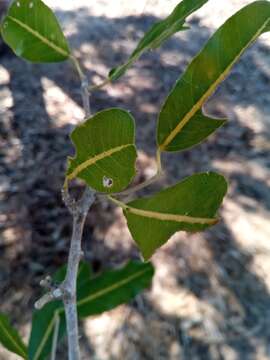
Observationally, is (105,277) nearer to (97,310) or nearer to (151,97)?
(97,310)

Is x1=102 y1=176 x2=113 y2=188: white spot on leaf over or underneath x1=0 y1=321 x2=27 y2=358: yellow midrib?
over

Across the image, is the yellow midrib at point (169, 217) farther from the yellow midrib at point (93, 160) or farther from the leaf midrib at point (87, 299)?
the leaf midrib at point (87, 299)

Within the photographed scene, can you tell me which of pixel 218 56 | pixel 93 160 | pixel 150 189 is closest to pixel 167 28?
pixel 218 56

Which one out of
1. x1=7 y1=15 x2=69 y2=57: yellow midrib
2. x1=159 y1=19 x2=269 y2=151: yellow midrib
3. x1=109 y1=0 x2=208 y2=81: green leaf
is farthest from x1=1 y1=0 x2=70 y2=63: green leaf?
x1=159 y1=19 x2=269 y2=151: yellow midrib

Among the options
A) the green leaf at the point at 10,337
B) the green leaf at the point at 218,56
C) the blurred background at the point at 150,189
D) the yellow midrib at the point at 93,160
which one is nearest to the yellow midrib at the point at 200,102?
the green leaf at the point at 218,56

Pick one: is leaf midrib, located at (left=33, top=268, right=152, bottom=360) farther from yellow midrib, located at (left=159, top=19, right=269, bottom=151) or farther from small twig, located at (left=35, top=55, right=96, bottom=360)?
yellow midrib, located at (left=159, top=19, right=269, bottom=151)

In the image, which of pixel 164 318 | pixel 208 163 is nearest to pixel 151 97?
pixel 208 163
